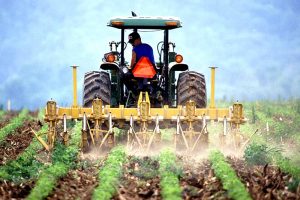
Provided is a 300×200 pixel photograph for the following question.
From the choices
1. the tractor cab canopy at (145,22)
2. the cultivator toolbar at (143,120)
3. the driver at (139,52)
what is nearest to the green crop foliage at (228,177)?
the cultivator toolbar at (143,120)

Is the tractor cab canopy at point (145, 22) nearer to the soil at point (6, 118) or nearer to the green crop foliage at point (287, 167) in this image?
the green crop foliage at point (287, 167)

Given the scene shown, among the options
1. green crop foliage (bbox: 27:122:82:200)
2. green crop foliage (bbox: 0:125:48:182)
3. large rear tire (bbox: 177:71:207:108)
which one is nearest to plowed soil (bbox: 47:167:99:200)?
green crop foliage (bbox: 27:122:82:200)

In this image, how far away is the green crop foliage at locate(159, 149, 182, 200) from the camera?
38.8ft

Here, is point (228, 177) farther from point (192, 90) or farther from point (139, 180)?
point (192, 90)

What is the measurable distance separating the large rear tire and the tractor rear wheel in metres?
1.53

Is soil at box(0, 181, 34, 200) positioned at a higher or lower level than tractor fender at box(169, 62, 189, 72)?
lower

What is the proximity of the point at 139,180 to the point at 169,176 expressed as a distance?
65 cm

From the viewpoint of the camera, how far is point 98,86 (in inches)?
699

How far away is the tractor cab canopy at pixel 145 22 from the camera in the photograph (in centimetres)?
1745

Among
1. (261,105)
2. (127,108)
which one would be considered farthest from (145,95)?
(261,105)

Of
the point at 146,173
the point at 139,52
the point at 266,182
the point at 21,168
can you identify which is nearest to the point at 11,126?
the point at 139,52

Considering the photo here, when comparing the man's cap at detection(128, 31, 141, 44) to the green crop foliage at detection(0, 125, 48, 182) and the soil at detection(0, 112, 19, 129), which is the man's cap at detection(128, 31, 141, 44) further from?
the soil at detection(0, 112, 19, 129)

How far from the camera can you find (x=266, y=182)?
12.7 m

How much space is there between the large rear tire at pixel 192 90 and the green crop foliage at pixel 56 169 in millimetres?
2425
